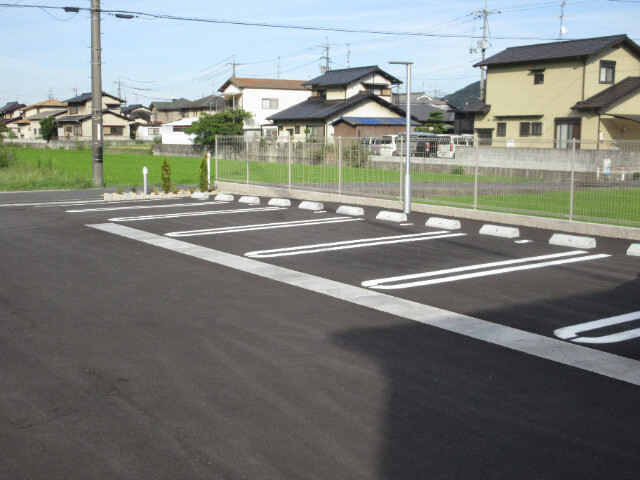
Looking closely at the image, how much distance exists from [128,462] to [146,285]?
5.08 m

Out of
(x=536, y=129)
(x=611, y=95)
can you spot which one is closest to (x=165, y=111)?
(x=536, y=129)

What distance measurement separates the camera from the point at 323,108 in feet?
179

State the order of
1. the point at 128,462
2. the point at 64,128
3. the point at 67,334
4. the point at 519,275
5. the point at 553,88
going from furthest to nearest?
the point at 64,128 < the point at 553,88 < the point at 519,275 < the point at 67,334 < the point at 128,462

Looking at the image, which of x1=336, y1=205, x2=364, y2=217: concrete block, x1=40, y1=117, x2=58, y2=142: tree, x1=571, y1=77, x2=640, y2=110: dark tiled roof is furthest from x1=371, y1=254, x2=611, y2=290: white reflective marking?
x1=40, y1=117, x2=58, y2=142: tree

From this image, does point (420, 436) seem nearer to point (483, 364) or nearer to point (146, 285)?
point (483, 364)

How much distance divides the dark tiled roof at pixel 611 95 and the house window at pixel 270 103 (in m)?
36.6

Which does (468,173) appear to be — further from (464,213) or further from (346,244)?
(346,244)

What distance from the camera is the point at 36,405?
4.88m

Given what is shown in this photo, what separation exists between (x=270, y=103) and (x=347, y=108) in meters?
17.3

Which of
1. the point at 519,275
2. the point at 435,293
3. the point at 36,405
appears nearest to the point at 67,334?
the point at 36,405

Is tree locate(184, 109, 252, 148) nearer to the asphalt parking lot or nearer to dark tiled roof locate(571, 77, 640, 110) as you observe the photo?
Answer: dark tiled roof locate(571, 77, 640, 110)

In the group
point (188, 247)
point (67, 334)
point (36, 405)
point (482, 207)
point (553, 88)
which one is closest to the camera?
point (36, 405)

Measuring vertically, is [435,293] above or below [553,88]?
below

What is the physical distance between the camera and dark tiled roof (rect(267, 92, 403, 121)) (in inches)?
2056
